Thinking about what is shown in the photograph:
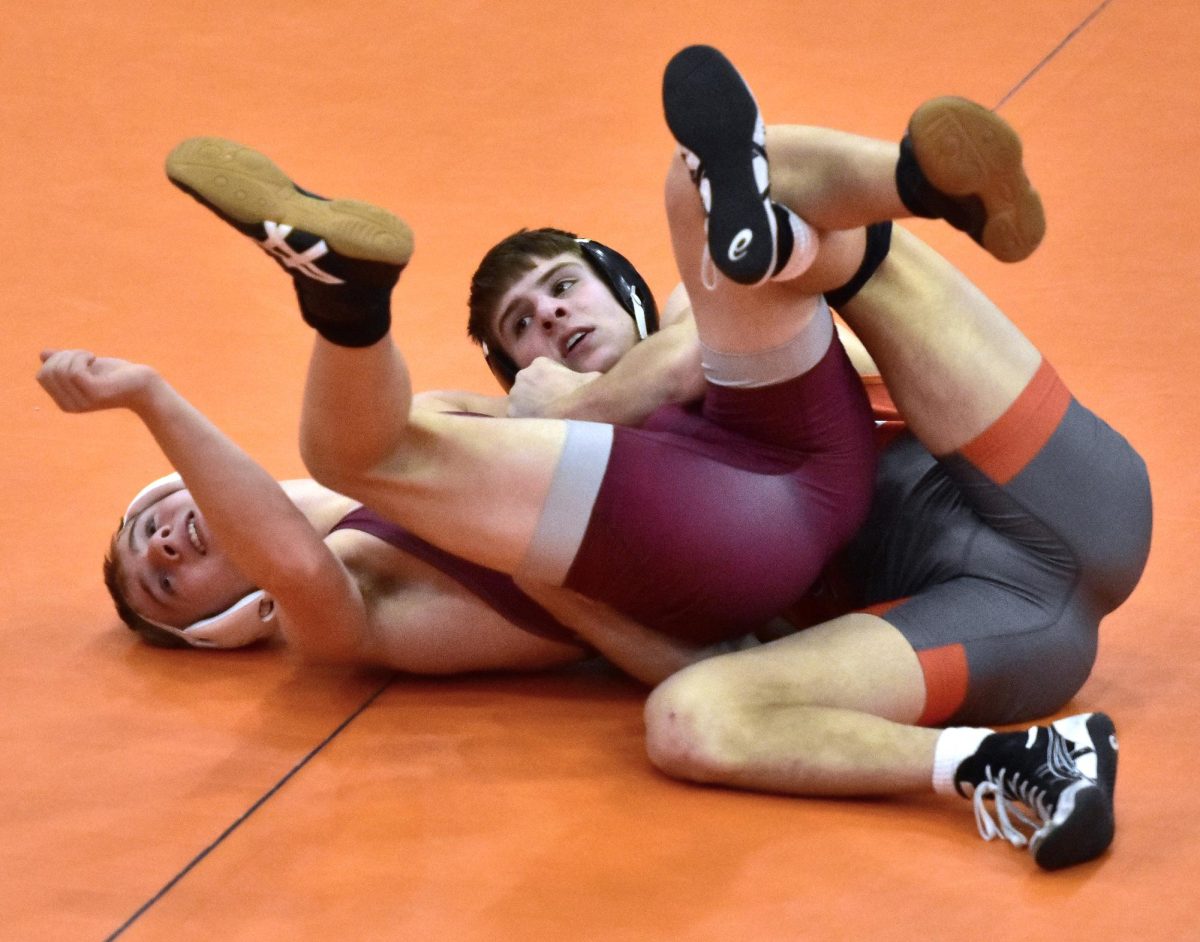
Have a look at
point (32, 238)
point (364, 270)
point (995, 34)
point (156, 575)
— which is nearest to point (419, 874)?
point (364, 270)

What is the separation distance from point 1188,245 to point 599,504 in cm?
216

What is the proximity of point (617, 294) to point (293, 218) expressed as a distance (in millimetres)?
827

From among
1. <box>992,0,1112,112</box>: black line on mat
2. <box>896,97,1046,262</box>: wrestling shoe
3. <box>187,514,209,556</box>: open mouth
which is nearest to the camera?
<box>896,97,1046,262</box>: wrestling shoe

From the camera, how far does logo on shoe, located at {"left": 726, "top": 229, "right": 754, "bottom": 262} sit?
1.92 metres

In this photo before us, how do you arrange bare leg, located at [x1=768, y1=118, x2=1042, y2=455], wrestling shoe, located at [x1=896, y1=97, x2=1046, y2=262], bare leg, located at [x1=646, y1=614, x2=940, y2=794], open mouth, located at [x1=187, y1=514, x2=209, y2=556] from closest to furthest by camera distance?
wrestling shoe, located at [x1=896, y1=97, x2=1046, y2=262] < bare leg, located at [x1=646, y1=614, x2=940, y2=794] < bare leg, located at [x1=768, y1=118, x2=1042, y2=455] < open mouth, located at [x1=187, y1=514, x2=209, y2=556]

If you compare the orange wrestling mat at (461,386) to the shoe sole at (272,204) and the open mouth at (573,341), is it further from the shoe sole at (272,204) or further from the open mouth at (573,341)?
the shoe sole at (272,204)

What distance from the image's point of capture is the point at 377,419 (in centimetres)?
206

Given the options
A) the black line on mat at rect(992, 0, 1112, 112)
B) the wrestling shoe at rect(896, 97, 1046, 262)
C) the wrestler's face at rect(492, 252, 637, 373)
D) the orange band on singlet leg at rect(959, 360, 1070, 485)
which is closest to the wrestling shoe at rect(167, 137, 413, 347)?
the wrestling shoe at rect(896, 97, 1046, 262)

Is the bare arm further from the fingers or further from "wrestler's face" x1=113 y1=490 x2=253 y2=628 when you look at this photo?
"wrestler's face" x1=113 y1=490 x2=253 y2=628

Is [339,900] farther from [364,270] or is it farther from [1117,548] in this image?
[1117,548]

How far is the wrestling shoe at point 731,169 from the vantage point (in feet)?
6.32

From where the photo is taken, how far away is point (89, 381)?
2.16 meters

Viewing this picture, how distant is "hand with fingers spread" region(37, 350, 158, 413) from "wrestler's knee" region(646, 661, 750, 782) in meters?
0.73

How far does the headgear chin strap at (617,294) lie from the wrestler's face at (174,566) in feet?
1.60
